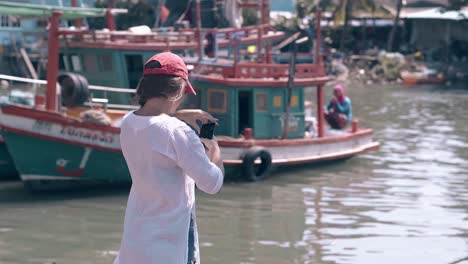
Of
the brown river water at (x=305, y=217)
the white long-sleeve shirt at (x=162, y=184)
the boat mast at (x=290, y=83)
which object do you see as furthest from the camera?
the boat mast at (x=290, y=83)

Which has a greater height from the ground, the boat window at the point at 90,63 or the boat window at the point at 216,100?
the boat window at the point at 90,63

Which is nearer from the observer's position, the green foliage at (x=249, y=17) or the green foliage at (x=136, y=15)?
the green foliage at (x=249, y=17)

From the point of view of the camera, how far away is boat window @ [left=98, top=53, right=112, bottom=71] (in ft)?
51.6

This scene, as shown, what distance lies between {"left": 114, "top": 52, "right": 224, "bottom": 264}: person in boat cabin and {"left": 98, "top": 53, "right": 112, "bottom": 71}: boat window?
1208 centimetres

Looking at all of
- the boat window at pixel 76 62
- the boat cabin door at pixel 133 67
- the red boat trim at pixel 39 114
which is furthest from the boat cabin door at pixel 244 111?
the red boat trim at pixel 39 114

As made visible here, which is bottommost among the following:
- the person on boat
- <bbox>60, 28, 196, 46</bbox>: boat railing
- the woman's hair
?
the person on boat

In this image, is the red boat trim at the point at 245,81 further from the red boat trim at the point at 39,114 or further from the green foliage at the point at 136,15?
the green foliage at the point at 136,15

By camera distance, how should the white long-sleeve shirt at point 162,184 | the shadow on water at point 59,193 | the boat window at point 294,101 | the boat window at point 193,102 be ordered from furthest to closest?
1. the boat window at point 294,101
2. the boat window at point 193,102
3. the shadow on water at point 59,193
4. the white long-sleeve shirt at point 162,184

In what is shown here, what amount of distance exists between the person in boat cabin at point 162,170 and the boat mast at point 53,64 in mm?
9931

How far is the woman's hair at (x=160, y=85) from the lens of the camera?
3730mm

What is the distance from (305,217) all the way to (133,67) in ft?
16.5

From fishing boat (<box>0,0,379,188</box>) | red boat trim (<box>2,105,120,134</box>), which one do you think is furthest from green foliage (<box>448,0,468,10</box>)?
red boat trim (<box>2,105,120,134</box>)

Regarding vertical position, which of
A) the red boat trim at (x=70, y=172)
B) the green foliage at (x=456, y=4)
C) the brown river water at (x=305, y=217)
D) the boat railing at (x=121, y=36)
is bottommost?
the brown river water at (x=305, y=217)

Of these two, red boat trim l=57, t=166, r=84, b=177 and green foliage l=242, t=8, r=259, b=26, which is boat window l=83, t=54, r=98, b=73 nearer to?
red boat trim l=57, t=166, r=84, b=177
